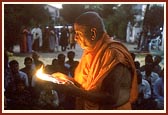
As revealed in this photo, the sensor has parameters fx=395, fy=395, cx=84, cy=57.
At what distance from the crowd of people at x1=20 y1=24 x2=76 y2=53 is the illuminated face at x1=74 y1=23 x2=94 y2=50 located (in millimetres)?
188

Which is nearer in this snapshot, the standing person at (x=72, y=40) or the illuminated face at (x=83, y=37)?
the illuminated face at (x=83, y=37)

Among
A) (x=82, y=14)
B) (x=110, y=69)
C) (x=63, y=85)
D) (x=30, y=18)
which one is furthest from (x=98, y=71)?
(x=30, y=18)

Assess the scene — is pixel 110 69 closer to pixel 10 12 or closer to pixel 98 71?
pixel 98 71

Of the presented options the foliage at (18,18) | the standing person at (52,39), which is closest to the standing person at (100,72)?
the standing person at (52,39)

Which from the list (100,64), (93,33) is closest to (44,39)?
(93,33)

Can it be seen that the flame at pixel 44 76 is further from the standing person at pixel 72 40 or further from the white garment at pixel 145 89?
the white garment at pixel 145 89

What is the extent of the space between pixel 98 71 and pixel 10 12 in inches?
41.5

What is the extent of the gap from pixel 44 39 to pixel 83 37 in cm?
50

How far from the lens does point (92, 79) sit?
354 cm

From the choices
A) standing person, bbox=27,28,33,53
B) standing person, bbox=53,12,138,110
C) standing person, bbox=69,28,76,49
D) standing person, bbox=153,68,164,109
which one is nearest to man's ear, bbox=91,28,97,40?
standing person, bbox=53,12,138,110

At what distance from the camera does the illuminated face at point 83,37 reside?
3.59 meters

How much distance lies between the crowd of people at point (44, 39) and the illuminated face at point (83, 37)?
188 millimetres

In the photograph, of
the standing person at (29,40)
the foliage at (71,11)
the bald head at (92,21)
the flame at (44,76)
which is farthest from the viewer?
the standing person at (29,40)

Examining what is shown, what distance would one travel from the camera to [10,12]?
3822 millimetres
